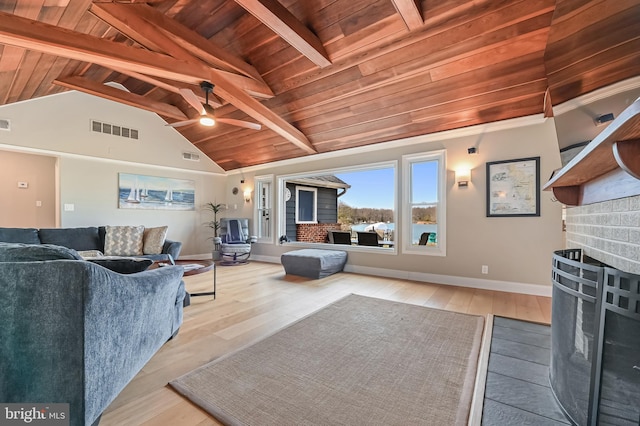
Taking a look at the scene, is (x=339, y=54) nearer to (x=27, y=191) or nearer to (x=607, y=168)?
(x=607, y=168)

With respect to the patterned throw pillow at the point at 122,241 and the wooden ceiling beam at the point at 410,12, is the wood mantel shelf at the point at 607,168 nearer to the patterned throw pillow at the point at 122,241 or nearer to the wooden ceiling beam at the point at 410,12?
the wooden ceiling beam at the point at 410,12

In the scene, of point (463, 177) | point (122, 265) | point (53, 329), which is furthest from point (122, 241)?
point (463, 177)

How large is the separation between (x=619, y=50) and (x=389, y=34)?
7.27ft

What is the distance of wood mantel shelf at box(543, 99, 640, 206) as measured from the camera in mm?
861

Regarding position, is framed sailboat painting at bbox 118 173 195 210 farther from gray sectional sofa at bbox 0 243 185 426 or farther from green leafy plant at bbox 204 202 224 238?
gray sectional sofa at bbox 0 243 185 426

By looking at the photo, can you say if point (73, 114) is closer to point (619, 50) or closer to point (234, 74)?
point (234, 74)

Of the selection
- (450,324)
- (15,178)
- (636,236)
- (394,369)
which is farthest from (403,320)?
(15,178)

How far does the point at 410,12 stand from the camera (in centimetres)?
255

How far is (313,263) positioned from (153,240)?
3.13 meters

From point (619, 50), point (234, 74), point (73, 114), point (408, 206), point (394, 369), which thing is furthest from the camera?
point (73, 114)

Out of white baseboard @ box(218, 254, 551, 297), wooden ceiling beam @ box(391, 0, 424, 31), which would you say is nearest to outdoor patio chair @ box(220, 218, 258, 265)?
white baseboard @ box(218, 254, 551, 297)

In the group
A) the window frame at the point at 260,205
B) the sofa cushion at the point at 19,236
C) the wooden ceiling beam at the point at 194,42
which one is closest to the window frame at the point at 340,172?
the window frame at the point at 260,205

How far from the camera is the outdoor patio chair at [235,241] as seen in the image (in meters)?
6.05

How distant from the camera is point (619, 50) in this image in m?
1.18
